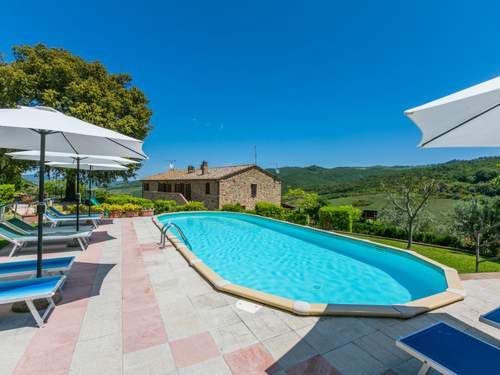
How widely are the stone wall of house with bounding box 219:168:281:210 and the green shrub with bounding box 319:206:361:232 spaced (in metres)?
10.7

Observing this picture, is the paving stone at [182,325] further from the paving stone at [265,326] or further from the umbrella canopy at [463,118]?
the umbrella canopy at [463,118]

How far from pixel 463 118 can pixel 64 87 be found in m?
21.3

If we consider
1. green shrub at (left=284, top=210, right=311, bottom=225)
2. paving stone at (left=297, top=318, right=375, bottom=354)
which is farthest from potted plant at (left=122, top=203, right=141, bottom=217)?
paving stone at (left=297, top=318, right=375, bottom=354)

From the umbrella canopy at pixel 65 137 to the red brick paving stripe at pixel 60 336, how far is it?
266 cm

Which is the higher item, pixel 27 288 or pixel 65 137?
pixel 65 137

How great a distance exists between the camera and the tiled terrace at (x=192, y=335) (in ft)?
7.73

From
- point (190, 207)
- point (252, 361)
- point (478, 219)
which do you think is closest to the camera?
point (252, 361)

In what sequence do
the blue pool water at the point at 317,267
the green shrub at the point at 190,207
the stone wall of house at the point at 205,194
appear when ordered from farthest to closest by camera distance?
the stone wall of house at the point at 205,194
the green shrub at the point at 190,207
the blue pool water at the point at 317,267

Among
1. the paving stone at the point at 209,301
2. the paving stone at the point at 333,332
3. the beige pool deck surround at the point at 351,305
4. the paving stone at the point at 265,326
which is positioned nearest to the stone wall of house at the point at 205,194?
the beige pool deck surround at the point at 351,305

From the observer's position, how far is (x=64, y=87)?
1552 centimetres

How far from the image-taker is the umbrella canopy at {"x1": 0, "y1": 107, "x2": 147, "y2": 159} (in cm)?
324

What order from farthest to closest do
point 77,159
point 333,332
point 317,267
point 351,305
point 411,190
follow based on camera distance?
1. point 411,190
2. point 317,267
3. point 77,159
4. point 351,305
5. point 333,332

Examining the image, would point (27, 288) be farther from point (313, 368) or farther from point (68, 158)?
point (68, 158)

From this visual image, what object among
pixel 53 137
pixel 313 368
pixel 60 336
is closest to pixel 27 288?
pixel 60 336
